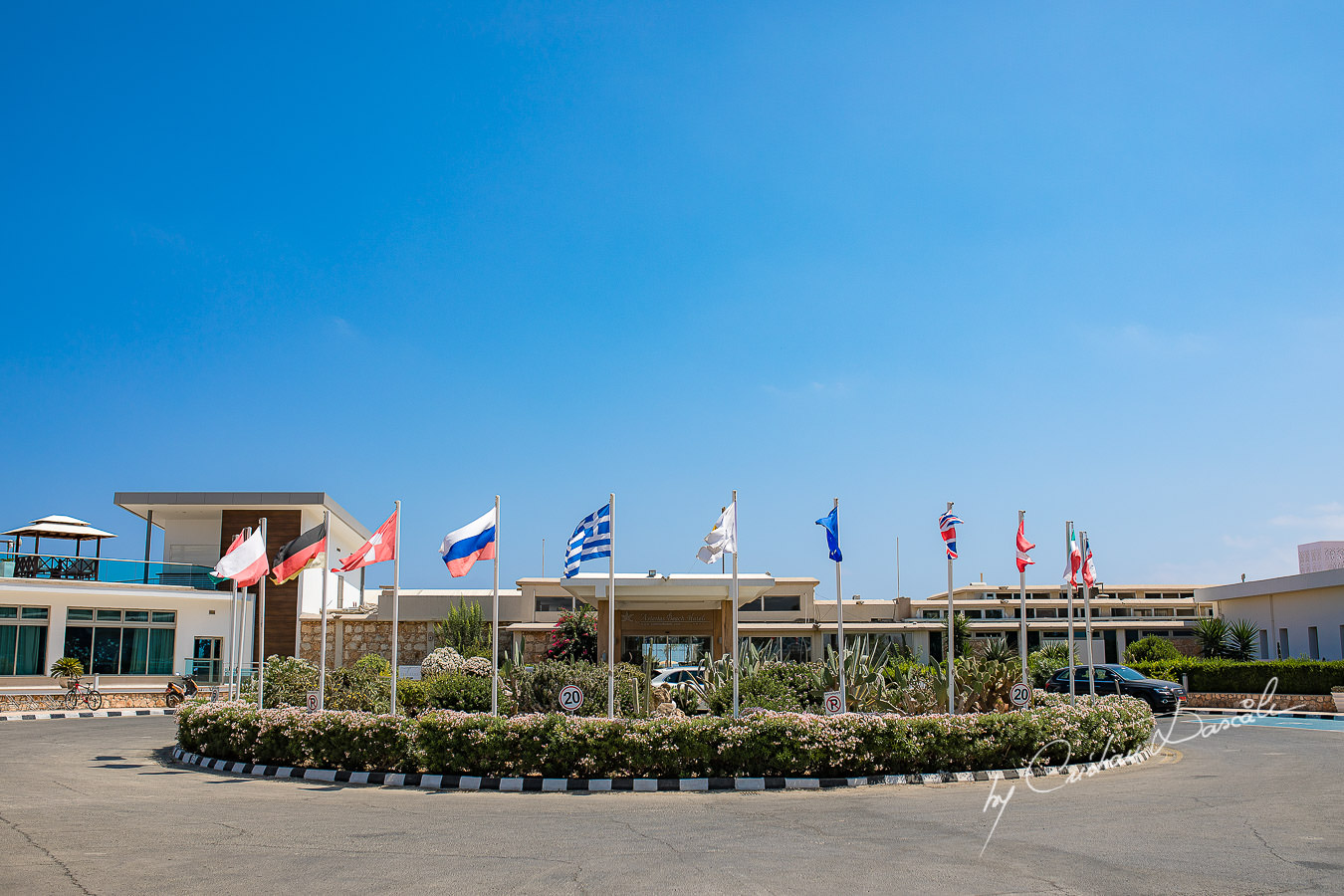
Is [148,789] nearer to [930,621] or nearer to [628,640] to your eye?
[628,640]

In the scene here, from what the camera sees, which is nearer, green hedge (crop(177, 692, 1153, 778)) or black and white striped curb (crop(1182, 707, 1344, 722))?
green hedge (crop(177, 692, 1153, 778))

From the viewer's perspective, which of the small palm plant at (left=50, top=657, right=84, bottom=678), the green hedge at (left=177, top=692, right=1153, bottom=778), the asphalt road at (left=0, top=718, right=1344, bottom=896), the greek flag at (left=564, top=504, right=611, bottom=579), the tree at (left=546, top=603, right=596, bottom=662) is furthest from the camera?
the tree at (left=546, top=603, right=596, bottom=662)

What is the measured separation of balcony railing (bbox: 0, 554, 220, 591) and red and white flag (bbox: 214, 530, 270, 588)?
1606 cm

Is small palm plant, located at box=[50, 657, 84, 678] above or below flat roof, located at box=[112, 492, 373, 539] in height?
below

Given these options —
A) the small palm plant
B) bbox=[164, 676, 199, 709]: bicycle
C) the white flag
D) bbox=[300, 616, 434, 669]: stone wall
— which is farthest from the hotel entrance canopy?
the small palm plant

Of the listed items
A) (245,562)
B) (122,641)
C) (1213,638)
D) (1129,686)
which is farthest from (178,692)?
(1213,638)

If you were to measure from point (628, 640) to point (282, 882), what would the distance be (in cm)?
2637

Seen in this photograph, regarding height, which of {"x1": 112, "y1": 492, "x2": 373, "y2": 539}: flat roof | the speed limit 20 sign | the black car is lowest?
the black car

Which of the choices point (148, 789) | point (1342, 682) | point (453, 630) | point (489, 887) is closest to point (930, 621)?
point (1342, 682)

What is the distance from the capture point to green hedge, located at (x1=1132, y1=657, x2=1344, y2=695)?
31547 millimetres

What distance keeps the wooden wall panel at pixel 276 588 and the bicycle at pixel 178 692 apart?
422 cm

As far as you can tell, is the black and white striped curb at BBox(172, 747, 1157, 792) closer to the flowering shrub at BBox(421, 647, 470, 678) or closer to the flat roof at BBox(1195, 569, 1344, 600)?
the flowering shrub at BBox(421, 647, 470, 678)

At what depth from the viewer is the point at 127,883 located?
27.8ft

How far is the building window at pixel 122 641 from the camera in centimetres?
3566
